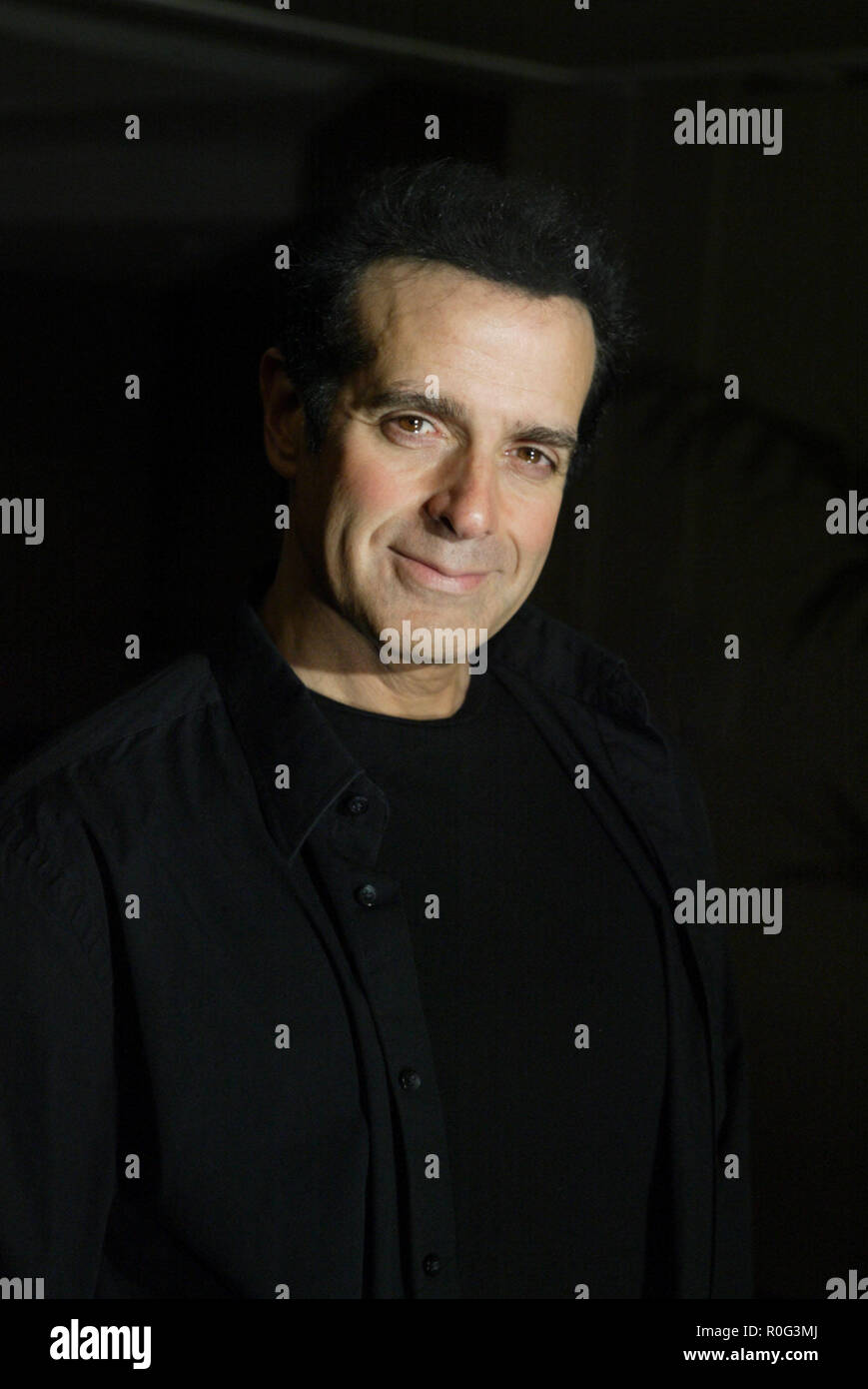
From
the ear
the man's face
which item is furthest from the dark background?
the man's face

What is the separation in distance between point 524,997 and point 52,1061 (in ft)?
1.21

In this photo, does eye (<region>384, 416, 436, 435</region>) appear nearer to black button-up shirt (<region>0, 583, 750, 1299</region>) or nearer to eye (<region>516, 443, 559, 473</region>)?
eye (<region>516, 443, 559, 473</region>)

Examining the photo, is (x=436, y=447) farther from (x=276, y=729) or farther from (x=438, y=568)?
(x=276, y=729)

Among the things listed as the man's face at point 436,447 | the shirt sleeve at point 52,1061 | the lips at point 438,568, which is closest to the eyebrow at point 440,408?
the man's face at point 436,447

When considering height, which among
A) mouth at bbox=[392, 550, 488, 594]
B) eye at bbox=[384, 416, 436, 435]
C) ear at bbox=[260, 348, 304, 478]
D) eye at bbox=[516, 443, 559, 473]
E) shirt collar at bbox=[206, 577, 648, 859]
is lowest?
A: shirt collar at bbox=[206, 577, 648, 859]

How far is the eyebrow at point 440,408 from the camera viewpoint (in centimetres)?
103

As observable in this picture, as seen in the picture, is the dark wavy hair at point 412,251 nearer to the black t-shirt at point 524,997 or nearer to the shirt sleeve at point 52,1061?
the black t-shirt at point 524,997

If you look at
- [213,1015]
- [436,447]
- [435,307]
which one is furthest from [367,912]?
[435,307]

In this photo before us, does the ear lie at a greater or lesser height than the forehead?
lesser

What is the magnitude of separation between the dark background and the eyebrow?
15cm

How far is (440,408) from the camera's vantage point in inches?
40.5

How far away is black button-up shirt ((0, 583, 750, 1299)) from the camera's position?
98cm

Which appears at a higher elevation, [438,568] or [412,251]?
[412,251]

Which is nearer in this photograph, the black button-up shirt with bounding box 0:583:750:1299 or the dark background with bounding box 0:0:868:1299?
the black button-up shirt with bounding box 0:583:750:1299
